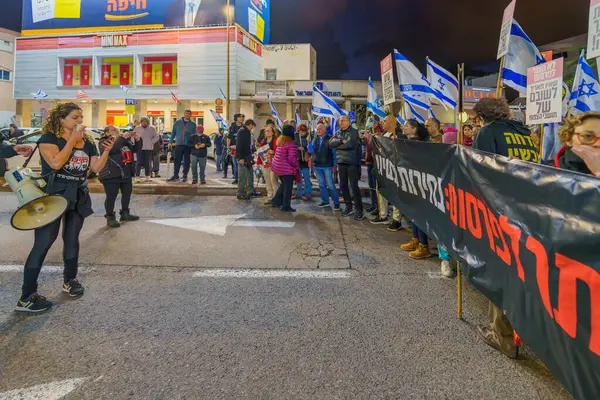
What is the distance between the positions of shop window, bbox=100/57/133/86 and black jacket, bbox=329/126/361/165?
3005 cm

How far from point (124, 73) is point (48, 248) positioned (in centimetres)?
3335

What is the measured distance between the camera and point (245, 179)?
30.9 ft

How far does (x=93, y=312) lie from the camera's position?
3469 mm

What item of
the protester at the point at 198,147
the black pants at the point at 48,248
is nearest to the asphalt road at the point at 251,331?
the black pants at the point at 48,248

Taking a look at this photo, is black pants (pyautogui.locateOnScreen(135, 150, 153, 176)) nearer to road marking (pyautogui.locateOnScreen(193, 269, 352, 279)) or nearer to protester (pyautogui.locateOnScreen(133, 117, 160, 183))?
protester (pyautogui.locateOnScreen(133, 117, 160, 183))

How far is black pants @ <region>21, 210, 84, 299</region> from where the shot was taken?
3.48 metres

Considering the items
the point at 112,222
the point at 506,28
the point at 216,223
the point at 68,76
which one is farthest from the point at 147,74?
the point at 506,28

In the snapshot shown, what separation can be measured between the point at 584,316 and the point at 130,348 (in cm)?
284

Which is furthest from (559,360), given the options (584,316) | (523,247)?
(523,247)

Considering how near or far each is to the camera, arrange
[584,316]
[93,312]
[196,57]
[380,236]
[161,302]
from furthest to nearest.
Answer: [196,57]
[380,236]
[161,302]
[93,312]
[584,316]

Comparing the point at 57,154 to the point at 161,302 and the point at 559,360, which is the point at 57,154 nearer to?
the point at 161,302

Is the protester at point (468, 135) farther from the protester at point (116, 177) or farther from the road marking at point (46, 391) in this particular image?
the road marking at point (46, 391)

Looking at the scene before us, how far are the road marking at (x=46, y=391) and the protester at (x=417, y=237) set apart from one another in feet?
12.6

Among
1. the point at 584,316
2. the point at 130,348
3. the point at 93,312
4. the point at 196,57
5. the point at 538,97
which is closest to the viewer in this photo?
the point at 584,316
